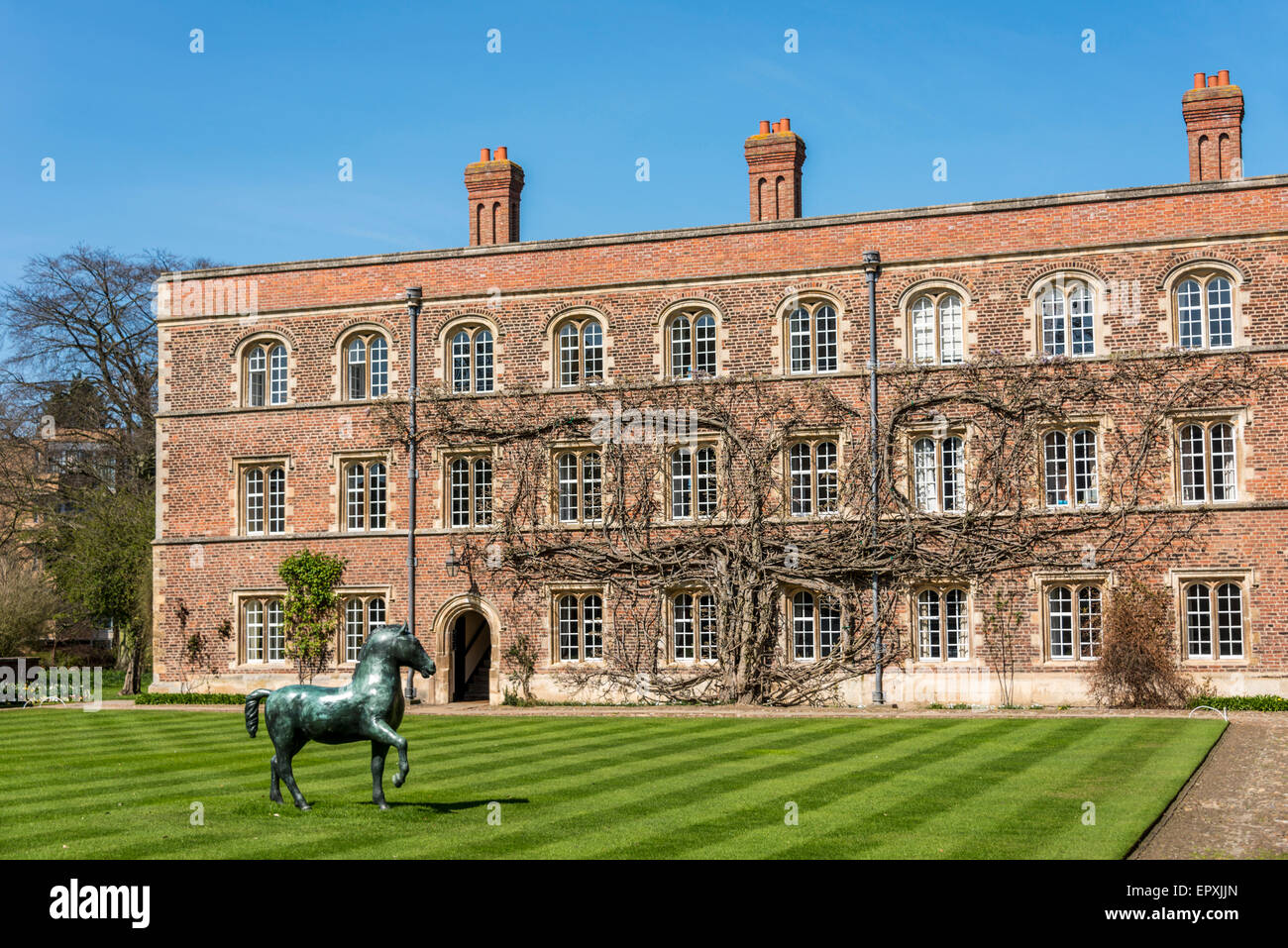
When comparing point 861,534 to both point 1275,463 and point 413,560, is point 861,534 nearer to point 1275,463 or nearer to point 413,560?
point 1275,463

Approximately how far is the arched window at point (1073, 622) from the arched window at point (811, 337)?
6431 millimetres

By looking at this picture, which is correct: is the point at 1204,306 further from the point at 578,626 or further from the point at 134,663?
the point at 134,663

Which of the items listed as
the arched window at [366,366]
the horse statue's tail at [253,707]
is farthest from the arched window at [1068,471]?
the horse statue's tail at [253,707]

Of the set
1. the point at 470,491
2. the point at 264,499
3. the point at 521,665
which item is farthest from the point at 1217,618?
the point at 264,499

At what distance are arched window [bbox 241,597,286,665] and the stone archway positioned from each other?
12.7 feet

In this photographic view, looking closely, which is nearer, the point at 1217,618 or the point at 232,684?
the point at 1217,618

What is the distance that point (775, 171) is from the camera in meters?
29.7

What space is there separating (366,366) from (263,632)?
6.58 metres

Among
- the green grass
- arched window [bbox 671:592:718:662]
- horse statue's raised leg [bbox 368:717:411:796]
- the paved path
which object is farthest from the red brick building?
horse statue's raised leg [bbox 368:717:411:796]

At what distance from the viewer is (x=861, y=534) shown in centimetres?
2697

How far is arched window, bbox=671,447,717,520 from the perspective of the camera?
2850 cm

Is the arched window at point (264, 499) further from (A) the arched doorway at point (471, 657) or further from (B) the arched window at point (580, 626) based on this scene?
(B) the arched window at point (580, 626)

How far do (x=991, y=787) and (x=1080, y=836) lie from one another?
2795 millimetres

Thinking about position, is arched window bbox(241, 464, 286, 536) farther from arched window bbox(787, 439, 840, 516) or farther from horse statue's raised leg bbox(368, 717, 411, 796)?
horse statue's raised leg bbox(368, 717, 411, 796)
